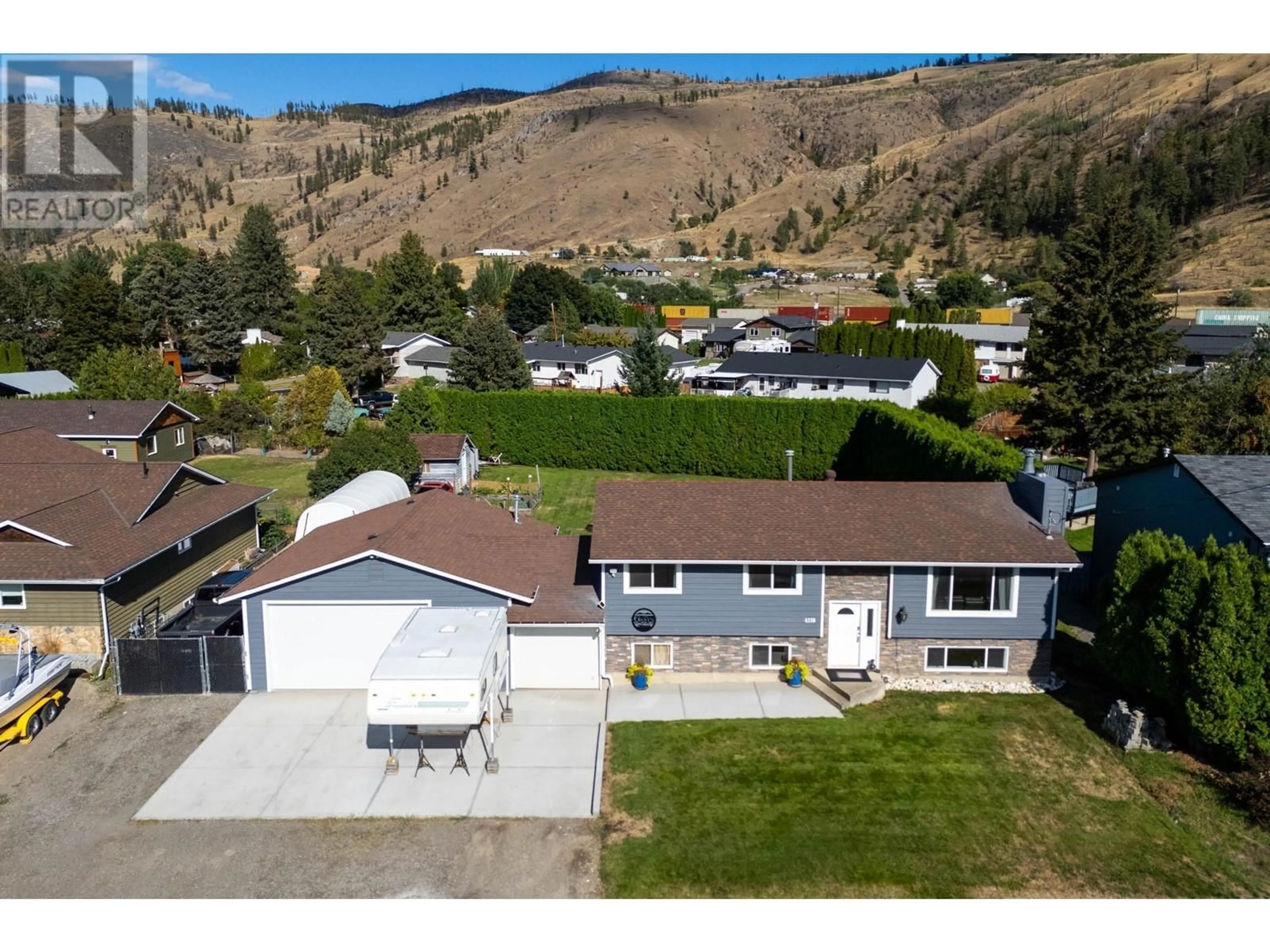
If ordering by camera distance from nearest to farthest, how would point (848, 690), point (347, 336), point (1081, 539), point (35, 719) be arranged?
point (35, 719) < point (848, 690) < point (1081, 539) < point (347, 336)

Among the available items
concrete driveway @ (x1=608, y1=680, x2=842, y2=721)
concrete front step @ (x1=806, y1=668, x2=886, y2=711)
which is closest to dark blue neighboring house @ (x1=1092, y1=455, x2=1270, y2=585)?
concrete front step @ (x1=806, y1=668, x2=886, y2=711)

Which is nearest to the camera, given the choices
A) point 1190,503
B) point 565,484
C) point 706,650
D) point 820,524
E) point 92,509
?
point 706,650

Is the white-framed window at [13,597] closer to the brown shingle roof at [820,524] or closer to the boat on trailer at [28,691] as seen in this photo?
the boat on trailer at [28,691]

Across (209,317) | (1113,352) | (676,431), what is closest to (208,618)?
(676,431)

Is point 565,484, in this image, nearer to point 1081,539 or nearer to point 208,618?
point 208,618

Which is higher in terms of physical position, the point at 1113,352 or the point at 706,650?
the point at 1113,352

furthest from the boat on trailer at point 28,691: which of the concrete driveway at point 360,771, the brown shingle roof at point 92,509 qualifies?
the concrete driveway at point 360,771

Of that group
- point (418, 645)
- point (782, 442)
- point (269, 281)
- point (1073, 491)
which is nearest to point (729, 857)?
point (418, 645)
